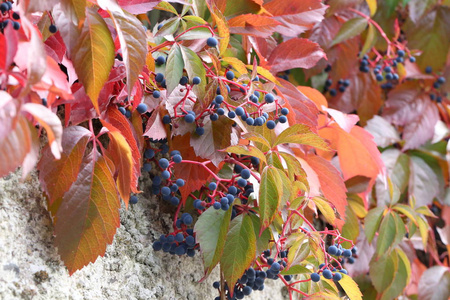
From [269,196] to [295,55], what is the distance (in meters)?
0.40

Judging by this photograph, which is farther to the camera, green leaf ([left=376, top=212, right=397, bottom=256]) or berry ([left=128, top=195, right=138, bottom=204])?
green leaf ([left=376, top=212, right=397, bottom=256])

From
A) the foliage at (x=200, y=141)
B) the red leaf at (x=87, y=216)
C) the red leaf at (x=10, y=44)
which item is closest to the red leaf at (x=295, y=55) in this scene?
the foliage at (x=200, y=141)

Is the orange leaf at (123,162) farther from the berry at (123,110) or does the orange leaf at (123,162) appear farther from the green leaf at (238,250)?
the green leaf at (238,250)

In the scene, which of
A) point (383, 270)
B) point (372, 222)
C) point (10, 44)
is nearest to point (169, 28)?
point (10, 44)

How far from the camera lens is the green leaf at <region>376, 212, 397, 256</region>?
1.17 metres

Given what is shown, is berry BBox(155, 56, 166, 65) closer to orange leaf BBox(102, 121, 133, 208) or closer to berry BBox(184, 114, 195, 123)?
berry BBox(184, 114, 195, 123)

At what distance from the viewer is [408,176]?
4.93 feet

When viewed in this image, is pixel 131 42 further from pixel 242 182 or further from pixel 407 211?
pixel 407 211

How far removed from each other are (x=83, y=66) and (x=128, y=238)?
33 cm

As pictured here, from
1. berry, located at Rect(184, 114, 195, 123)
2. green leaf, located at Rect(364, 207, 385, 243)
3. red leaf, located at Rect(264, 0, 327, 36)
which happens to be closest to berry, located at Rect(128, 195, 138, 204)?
berry, located at Rect(184, 114, 195, 123)

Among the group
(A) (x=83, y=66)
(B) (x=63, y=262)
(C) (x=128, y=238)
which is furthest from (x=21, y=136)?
(C) (x=128, y=238)

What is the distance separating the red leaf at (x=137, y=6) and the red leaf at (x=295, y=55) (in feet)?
1.13

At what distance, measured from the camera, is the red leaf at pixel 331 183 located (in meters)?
1.02

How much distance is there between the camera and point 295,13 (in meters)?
1.05
